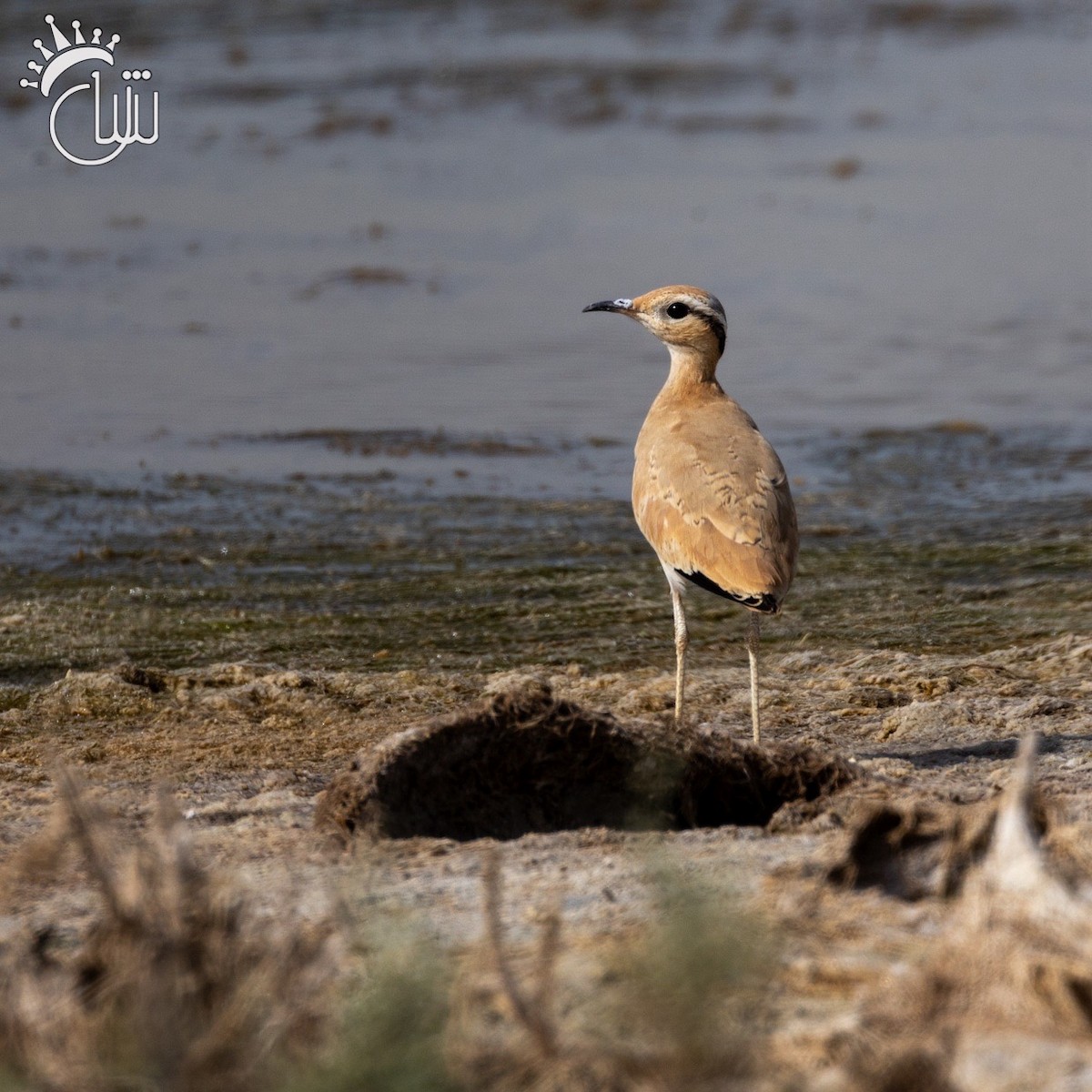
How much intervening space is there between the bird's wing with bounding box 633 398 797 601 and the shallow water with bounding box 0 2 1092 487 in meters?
3.45

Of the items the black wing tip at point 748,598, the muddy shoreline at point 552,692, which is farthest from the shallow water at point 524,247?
the black wing tip at point 748,598

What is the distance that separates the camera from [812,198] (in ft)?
56.9

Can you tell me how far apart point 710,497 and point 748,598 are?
47 centimetres

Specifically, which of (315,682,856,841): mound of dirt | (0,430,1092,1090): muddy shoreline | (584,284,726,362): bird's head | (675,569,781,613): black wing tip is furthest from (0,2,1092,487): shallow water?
(315,682,856,841): mound of dirt

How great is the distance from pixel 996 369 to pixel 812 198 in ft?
15.5

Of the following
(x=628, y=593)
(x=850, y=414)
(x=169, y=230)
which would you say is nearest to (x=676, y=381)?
(x=628, y=593)

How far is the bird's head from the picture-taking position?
759 cm

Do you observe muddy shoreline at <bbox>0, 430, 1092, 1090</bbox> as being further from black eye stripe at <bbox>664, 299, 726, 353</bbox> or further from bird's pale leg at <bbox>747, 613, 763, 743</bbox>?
black eye stripe at <bbox>664, 299, 726, 353</bbox>

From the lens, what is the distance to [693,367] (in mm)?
7578

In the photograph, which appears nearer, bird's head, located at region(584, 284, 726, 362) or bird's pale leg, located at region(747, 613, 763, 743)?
bird's pale leg, located at region(747, 613, 763, 743)

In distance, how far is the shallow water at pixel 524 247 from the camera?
11930mm

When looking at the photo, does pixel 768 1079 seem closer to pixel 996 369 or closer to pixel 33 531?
pixel 33 531

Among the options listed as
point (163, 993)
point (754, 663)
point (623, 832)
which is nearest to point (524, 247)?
point (754, 663)

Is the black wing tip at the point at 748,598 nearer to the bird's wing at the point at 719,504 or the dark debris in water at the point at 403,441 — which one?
the bird's wing at the point at 719,504
